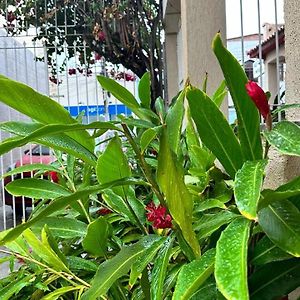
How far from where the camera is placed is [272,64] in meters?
3.96

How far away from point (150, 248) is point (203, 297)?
0.57ft

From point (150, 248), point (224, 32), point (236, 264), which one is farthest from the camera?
Answer: point (224, 32)

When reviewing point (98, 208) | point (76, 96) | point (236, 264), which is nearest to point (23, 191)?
point (98, 208)

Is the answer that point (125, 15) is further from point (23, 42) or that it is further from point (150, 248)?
point (150, 248)

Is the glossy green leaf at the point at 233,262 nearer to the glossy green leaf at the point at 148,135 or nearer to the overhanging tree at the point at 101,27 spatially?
the glossy green leaf at the point at 148,135

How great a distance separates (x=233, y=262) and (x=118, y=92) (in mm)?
712

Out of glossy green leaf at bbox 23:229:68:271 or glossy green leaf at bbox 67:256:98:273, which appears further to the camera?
glossy green leaf at bbox 67:256:98:273

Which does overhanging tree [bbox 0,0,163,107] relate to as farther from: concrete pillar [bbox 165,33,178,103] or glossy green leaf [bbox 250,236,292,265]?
glossy green leaf [bbox 250,236,292,265]

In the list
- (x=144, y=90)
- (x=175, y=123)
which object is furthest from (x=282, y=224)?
(x=144, y=90)

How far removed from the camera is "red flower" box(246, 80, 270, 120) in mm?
939

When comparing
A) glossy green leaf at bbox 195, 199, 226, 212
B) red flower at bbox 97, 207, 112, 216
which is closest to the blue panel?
red flower at bbox 97, 207, 112, 216

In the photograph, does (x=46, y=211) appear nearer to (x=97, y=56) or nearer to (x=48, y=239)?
(x=48, y=239)

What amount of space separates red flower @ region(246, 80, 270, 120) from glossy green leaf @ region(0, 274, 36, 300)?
0.94 metres

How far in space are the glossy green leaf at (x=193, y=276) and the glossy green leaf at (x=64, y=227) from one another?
2.00ft
